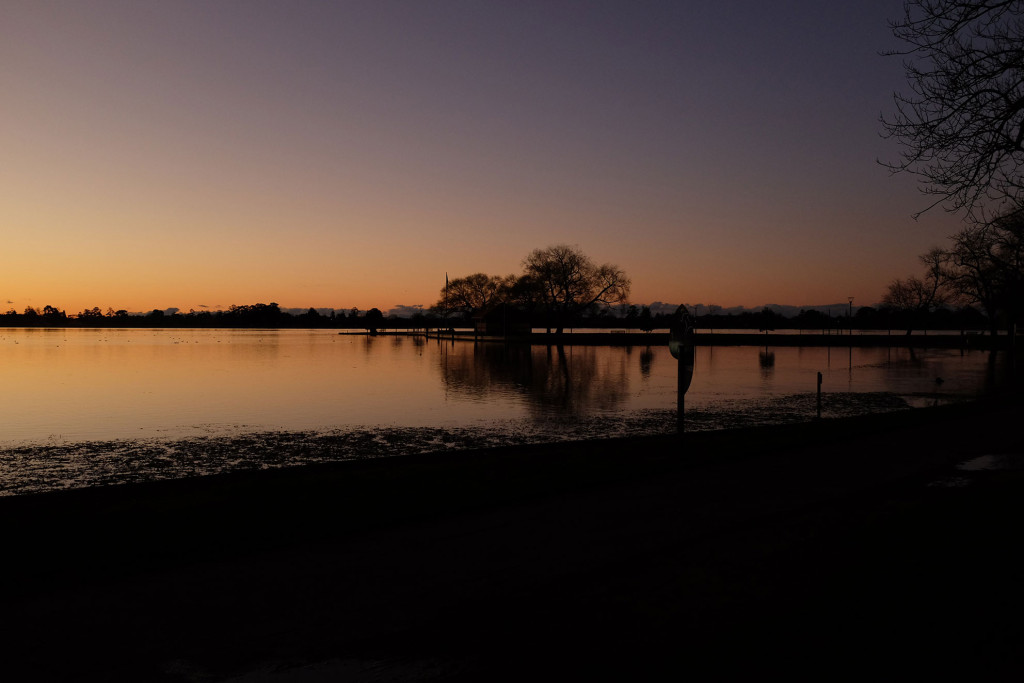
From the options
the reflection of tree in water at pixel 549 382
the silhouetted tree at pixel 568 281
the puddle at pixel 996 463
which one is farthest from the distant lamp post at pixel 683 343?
the silhouetted tree at pixel 568 281

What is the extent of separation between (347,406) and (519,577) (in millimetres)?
22021

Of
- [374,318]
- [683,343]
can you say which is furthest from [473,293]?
[683,343]

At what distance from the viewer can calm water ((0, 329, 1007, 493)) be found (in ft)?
56.0

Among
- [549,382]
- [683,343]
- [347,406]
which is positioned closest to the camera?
[683,343]

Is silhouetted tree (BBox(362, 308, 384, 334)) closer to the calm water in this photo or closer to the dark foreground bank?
the calm water

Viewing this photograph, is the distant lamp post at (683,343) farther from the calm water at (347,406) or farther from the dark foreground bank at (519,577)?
the calm water at (347,406)

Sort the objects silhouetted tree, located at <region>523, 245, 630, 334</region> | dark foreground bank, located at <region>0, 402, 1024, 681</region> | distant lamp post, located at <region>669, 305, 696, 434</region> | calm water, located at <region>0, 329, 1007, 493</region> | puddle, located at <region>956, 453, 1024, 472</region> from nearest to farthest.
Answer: dark foreground bank, located at <region>0, 402, 1024, 681</region>
puddle, located at <region>956, 453, 1024, 472</region>
distant lamp post, located at <region>669, 305, 696, 434</region>
calm water, located at <region>0, 329, 1007, 493</region>
silhouetted tree, located at <region>523, 245, 630, 334</region>

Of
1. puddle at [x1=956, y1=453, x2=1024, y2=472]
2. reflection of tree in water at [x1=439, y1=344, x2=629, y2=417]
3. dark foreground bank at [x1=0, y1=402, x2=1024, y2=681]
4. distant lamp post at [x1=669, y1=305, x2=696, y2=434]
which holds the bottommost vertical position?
reflection of tree in water at [x1=439, y1=344, x2=629, y2=417]

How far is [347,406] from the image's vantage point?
89.8 ft

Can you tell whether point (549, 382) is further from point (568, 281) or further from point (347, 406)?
point (568, 281)

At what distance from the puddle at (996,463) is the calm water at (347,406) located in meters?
9.48

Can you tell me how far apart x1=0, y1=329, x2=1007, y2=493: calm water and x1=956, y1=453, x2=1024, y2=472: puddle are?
9484 mm

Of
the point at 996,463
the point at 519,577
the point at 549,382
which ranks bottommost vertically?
the point at 549,382

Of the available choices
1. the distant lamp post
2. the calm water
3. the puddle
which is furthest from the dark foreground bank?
the calm water
